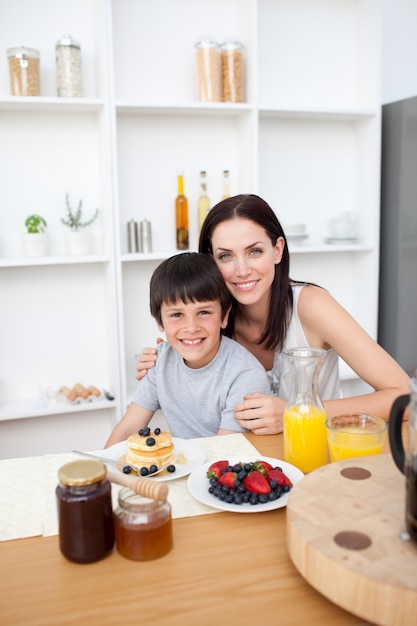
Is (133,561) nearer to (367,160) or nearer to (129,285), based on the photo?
(129,285)

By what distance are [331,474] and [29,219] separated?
2.10 metres

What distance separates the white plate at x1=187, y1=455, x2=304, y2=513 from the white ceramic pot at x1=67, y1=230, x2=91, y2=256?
5.82 ft

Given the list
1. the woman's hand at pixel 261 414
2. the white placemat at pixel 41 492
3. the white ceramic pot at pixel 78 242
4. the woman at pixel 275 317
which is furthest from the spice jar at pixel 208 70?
the white placemat at pixel 41 492

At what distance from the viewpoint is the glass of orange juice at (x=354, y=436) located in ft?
3.47

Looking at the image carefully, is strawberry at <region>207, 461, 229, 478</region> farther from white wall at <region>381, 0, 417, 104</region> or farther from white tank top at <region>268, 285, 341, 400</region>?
white wall at <region>381, 0, 417, 104</region>

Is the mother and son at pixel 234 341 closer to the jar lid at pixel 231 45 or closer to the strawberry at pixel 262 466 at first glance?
the strawberry at pixel 262 466

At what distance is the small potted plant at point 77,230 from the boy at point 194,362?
1.20 m

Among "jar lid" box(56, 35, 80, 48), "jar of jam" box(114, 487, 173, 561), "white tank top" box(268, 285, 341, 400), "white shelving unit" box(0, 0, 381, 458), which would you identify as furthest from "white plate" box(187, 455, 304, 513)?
"jar lid" box(56, 35, 80, 48)

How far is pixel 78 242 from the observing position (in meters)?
2.72

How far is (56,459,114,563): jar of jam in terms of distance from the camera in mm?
828

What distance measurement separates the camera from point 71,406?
273 cm

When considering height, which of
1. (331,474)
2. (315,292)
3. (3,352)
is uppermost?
(315,292)

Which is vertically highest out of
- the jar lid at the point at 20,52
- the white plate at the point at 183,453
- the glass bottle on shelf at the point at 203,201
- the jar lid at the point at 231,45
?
the jar lid at the point at 231,45

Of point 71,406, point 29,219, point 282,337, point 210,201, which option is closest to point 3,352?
point 71,406
